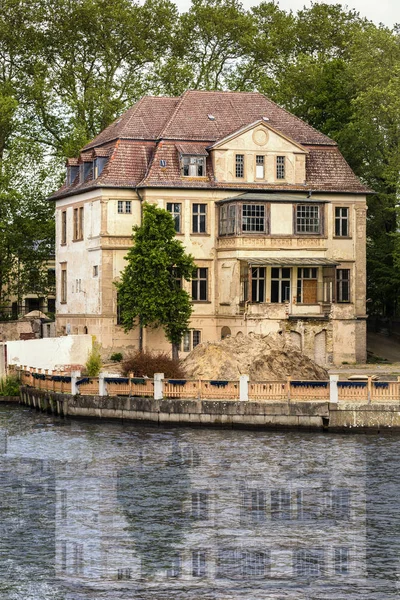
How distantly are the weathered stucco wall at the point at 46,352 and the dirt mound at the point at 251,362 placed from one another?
9032 mm

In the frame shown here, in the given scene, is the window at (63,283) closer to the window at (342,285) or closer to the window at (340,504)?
the window at (342,285)

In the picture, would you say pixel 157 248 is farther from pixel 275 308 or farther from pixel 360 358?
pixel 360 358

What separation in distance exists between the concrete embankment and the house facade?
15.7 meters

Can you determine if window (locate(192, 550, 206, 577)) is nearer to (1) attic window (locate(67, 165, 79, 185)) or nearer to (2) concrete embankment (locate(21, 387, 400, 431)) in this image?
(2) concrete embankment (locate(21, 387, 400, 431))

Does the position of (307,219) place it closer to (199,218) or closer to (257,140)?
(257,140)

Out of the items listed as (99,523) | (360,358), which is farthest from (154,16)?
(99,523)

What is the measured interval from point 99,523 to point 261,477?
876 cm

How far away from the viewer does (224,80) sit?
332 feet

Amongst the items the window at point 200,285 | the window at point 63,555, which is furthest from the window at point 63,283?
the window at point 63,555

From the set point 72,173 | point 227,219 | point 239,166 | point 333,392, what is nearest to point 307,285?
point 227,219

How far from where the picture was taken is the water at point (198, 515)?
34812 millimetres

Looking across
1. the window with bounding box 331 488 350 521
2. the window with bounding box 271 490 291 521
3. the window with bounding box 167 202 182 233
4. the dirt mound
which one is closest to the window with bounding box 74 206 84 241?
the window with bounding box 167 202 182 233

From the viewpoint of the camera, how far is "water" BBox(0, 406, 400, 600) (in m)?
34.8

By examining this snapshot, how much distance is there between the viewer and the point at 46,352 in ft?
245
